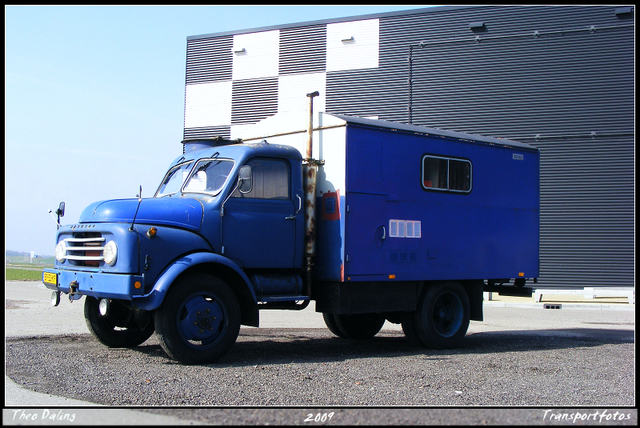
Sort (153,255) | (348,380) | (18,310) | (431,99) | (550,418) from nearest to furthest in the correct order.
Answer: (550,418) < (348,380) < (153,255) < (18,310) < (431,99)

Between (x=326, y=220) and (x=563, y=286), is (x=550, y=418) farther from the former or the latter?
(x=563, y=286)

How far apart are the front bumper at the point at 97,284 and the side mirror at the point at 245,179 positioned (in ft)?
6.00

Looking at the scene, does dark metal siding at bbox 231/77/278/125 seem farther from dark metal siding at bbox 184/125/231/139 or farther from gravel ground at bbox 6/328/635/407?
gravel ground at bbox 6/328/635/407

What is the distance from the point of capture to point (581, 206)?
22.3 meters

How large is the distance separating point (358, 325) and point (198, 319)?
3.94 metres

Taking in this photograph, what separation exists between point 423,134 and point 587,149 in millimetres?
14505

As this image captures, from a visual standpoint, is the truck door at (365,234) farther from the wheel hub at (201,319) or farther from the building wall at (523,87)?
the building wall at (523,87)

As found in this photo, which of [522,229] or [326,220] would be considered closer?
[326,220]

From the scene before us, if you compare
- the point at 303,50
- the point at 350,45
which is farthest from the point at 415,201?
the point at 303,50

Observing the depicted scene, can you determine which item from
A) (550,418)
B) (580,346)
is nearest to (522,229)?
(580,346)

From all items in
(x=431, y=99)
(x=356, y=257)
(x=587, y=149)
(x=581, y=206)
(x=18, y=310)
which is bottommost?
(x=18, y=310)

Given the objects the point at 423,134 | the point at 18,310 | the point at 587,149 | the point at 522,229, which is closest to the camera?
the point at 423,134

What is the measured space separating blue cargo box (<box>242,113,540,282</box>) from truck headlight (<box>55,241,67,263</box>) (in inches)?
132

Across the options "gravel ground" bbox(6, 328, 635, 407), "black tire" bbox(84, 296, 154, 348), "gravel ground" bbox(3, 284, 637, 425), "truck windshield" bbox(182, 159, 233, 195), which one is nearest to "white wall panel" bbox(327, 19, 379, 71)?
"gravel ground" bbox(3, 284, 637, 425)
